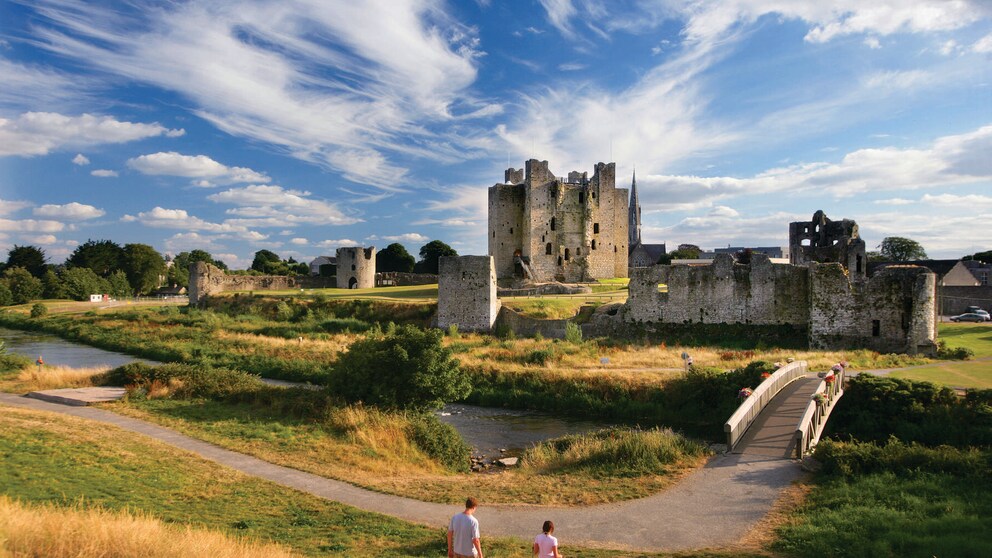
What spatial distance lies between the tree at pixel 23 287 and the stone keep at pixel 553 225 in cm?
5600

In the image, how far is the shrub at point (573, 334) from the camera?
2941cm

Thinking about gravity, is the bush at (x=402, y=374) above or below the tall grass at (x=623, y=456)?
above

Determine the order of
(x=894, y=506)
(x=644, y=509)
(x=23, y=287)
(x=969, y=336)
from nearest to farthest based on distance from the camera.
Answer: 1. (x=894, y=506)
2. (x=644, y=509)
3. (x=969, y=336)
4. (x=23, y=287)

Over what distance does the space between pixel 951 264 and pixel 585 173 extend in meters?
33.2

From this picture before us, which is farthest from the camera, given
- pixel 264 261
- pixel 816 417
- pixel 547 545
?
pixel 264 261

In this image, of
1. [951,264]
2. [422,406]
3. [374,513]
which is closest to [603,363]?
[422,406]

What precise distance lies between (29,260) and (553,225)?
77465mm

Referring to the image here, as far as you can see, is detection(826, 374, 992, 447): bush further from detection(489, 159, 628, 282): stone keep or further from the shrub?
detection(489, 159, 628, 282): stone keep

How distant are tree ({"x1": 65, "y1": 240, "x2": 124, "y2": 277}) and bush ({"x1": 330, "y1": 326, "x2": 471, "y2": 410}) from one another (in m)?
79.3

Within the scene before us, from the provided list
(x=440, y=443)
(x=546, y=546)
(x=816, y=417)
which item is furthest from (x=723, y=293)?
(x=546, y=546)

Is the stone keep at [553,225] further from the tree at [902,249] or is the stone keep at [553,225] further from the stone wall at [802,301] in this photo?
the tree at [902,249]

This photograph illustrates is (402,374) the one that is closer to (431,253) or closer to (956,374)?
(956,374)

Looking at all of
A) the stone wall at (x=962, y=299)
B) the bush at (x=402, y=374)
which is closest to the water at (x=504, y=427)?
the bush at (x=402, y=374)

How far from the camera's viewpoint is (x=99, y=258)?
8050cm
